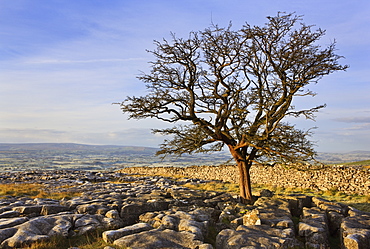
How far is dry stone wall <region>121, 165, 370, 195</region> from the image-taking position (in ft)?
81.2

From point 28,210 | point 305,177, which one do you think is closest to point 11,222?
point 28,210

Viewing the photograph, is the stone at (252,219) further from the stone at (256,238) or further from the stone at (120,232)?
the stone at (120,232)

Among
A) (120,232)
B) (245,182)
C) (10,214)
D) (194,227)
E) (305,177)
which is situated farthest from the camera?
(305,177)

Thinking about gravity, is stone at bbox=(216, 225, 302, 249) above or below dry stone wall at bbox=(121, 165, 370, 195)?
below

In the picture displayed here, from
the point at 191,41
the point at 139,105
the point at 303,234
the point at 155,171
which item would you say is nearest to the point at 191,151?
the point at 139,105

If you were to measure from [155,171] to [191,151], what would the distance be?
106 feet

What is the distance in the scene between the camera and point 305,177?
29.4 metres

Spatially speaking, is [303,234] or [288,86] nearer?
[303,234]

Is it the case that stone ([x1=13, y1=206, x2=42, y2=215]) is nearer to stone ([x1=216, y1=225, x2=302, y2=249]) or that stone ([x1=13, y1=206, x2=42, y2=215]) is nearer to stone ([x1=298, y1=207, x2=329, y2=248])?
stone ([x1=216, y1=225, x2=302, y2=249])

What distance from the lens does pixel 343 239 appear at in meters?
10.4

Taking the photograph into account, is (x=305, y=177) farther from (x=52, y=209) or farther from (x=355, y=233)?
(x=52, y=209)

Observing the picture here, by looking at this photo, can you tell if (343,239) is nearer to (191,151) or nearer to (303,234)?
(303,234)

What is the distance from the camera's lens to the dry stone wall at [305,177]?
24.8 metres

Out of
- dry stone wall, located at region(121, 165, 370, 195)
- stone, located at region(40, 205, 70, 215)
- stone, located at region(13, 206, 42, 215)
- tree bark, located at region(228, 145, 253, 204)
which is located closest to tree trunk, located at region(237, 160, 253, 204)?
tree bark, located at region(228, 145, 253, 204)
